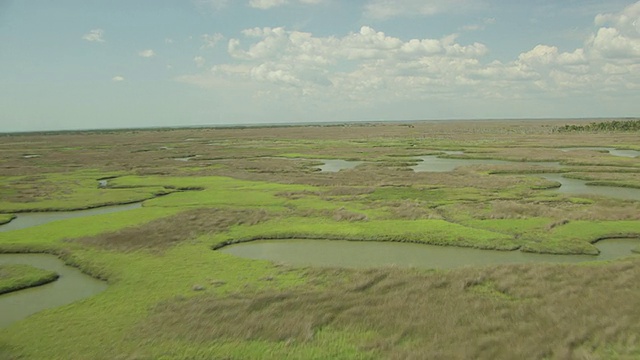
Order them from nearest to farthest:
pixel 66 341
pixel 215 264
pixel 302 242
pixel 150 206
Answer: pixel 66 341
pixel 215 264
pixel 302 242
pixel 150 206

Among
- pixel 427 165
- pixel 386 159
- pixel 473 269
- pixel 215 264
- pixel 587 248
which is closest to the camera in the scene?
pixel 473 269

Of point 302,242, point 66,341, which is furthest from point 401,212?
point 66,341

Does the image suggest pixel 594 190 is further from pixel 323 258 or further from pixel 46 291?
pixel 46 291

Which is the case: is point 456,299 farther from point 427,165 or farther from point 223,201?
point 427,165

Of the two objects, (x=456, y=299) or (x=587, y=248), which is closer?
(x=456, y=299)

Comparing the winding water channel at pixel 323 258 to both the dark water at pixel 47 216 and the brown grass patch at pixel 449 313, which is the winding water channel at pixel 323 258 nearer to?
the brown grass patch at pixel 449 313

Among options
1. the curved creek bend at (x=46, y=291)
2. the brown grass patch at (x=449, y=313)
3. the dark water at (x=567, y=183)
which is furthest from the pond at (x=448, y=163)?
the curved creek bend at (x=46, y=291)

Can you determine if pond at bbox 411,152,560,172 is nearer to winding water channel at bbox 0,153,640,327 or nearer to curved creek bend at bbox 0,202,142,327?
winding water channel at bbox 0,153,640,327
